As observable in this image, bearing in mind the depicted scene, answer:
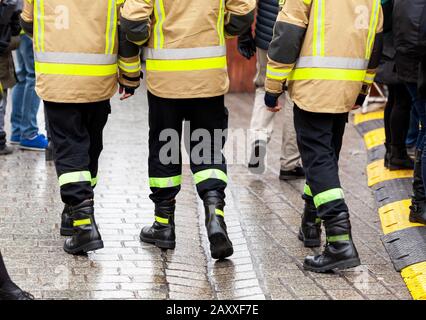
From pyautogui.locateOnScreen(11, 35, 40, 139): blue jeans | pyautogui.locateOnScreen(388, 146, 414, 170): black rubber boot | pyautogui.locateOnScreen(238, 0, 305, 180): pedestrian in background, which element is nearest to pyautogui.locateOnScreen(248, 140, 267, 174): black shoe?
pyautogui.locateOnScreen(238, 0, 305, 180): pedestrian in background

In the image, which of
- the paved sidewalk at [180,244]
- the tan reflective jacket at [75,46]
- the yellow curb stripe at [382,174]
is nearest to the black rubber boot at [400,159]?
the yellow curb stripe at [382,174]

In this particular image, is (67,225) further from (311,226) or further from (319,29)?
(319,29)

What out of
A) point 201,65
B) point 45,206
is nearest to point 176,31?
point 201,65

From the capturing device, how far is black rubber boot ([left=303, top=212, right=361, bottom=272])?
5809mm

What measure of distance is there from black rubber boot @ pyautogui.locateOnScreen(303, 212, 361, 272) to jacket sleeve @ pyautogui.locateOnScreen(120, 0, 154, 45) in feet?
5.57

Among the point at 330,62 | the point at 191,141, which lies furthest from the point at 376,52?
the point at 191,141

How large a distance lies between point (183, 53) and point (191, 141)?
2.06 feet

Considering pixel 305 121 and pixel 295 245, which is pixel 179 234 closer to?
pixel 295 245

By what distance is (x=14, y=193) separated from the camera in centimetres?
755

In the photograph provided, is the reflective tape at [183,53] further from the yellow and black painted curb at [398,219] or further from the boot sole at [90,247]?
the yellow and black painted curb at [398,219]

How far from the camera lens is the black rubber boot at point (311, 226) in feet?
21.0

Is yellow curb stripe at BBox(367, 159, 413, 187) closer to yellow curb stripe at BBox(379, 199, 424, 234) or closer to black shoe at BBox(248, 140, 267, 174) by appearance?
yellow curb stripe at BBox(379, 199, 424, 234)

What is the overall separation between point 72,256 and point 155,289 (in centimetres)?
Result: 85

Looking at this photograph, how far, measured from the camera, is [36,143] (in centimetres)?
912
